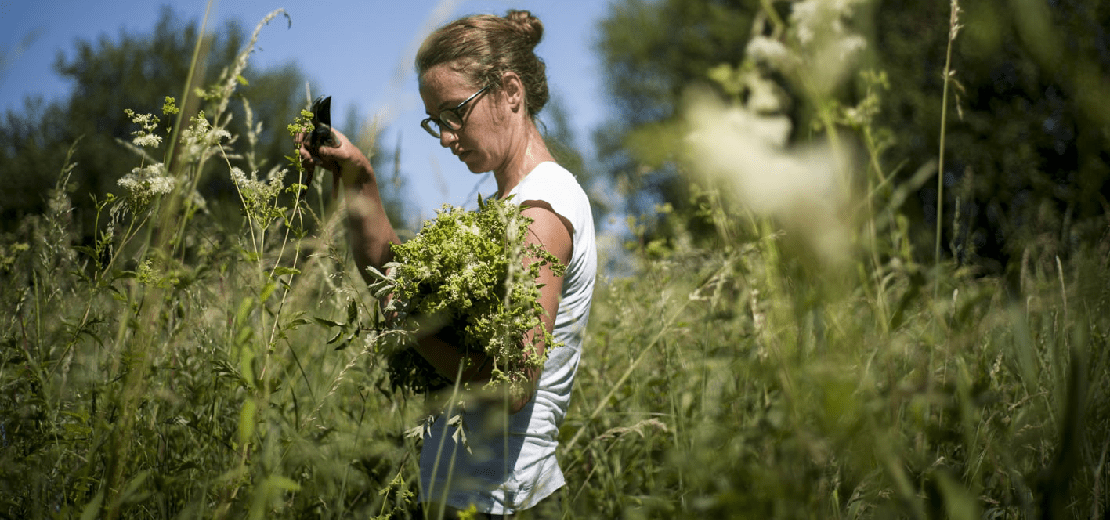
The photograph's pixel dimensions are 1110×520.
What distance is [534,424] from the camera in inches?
65.9

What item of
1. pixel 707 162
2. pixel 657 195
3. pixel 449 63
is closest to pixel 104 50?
pixel 657 195

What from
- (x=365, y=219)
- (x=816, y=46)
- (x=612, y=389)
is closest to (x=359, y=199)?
(x=365, y=219)

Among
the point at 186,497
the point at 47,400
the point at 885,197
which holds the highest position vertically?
the point at 885,197

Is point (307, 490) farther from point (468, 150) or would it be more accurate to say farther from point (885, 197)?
point (885, 197)

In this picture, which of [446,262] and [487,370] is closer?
[446,262]

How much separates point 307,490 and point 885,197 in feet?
4.55

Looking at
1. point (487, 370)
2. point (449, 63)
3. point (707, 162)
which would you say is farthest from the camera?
point (449, 63)

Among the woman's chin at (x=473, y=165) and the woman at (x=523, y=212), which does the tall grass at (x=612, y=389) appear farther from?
the woman's chin at (x=473, y=165)

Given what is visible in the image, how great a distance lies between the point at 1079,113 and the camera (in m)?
0.57

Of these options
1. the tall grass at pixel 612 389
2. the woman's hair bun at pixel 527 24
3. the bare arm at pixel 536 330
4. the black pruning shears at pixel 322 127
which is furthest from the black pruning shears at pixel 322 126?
the woman's hair bun at pixel 527 24

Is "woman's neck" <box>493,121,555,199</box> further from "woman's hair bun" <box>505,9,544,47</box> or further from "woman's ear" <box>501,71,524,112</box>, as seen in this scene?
"woman's hair bun" <box>505,9,544,47</box>

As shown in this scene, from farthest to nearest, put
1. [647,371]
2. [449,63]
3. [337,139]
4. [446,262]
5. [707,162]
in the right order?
[647,371] < [449,63] < [337,139] < [446,262] < [707,162]

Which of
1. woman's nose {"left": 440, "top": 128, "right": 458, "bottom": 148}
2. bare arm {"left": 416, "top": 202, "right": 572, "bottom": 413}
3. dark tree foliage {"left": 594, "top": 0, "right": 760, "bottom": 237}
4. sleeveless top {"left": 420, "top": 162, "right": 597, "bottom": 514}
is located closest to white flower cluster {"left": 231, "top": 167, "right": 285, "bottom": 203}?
bare arm {"left": 416, "top": 202, "right": 572, "bottom": 413}

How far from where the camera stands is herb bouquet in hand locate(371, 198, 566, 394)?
1267 millimetres
